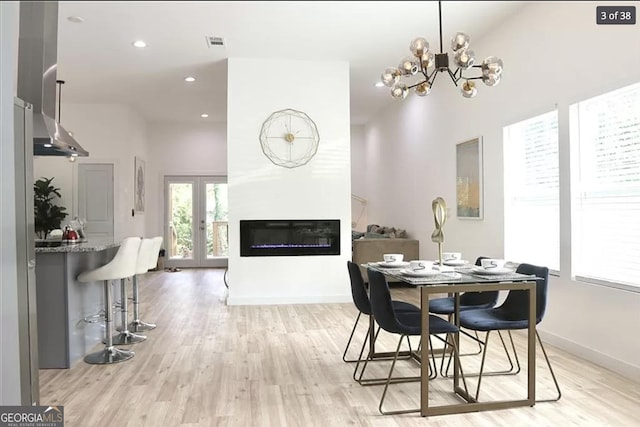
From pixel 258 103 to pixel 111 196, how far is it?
406 cm

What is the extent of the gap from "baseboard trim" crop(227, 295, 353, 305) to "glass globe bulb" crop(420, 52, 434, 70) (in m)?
3.44

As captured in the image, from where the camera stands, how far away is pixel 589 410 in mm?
2594

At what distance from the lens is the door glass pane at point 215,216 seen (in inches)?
394

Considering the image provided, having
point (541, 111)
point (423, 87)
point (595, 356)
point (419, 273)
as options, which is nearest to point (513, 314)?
point (419, 273)

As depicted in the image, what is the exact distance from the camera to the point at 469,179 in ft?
17.8

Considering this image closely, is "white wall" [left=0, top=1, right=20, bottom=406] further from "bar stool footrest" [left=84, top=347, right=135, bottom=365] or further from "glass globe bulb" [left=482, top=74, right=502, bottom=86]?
"glass globe bulb" [left=482, top=74, right=502, bottom=86]

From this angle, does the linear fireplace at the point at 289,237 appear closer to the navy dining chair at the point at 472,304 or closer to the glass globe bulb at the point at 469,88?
the navy dining chair at the point at 472,304

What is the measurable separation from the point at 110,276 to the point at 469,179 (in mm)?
3907

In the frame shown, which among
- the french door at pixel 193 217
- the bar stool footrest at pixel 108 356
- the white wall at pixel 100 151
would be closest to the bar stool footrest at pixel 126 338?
the bar stool footrest at pixel 108 356

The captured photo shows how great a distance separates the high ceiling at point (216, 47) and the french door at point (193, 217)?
190cm

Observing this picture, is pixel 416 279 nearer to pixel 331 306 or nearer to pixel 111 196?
pixel 331 306

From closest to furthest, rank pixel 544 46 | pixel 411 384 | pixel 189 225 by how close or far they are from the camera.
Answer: pixel 411 384, pixel 544 46, pixel 189 225

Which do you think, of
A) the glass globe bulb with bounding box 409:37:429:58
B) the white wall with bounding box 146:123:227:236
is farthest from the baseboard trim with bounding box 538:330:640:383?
the white wall with bounding box 146:123:227:236

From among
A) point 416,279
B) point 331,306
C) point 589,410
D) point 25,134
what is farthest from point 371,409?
point 331,306
